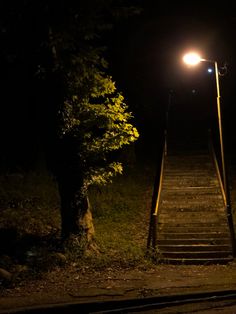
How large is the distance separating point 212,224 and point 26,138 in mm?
11082

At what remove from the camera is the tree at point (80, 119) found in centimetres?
1389

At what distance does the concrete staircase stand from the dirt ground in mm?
1061

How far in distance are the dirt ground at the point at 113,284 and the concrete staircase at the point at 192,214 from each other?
1.06m

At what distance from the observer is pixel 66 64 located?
13906 mm

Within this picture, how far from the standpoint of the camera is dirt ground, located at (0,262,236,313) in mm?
11117

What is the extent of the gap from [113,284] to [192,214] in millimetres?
6230

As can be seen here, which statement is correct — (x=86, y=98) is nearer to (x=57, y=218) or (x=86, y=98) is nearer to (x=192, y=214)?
(x=57, y=218)

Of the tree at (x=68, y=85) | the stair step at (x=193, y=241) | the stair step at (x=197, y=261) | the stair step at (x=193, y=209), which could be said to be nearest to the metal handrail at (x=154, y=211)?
the stair step at (x=193, y=241)

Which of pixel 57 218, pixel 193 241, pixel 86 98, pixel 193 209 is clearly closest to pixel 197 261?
pixel 193 241

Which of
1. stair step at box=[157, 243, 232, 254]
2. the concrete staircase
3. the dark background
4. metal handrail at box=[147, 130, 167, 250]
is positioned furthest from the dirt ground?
the dark background

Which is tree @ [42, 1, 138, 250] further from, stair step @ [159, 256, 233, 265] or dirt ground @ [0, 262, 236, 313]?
stair step @ [159, 256, 233, 265]

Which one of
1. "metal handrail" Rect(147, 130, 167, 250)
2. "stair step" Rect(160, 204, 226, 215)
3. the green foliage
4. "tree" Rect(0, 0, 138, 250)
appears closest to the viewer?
"tree" Rect(0, 0, 138, 250)

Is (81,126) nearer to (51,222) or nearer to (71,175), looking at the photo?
(71,175)

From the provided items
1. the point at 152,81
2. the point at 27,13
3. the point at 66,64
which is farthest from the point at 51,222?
the point at 152,81
